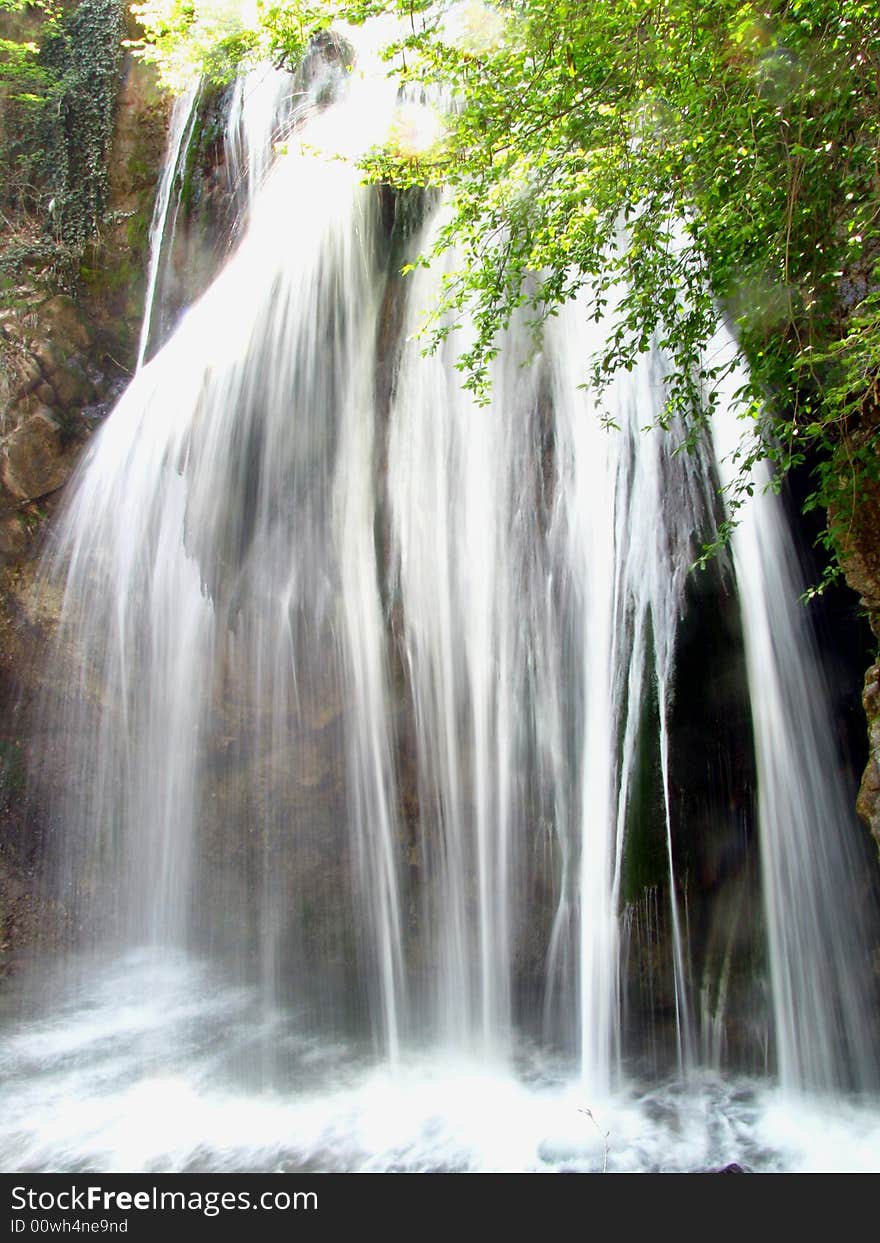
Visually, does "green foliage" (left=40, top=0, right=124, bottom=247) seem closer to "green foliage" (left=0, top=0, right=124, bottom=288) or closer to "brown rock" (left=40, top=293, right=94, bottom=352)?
"green foliage" (left=0, top=0, right=124, bottom=288)

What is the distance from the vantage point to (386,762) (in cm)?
720

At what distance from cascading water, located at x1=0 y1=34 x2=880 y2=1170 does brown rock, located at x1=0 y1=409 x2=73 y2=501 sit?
47 centimetres

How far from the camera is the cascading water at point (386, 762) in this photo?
5965 mm

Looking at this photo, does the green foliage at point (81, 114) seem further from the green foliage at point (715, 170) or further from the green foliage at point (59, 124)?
the green foliage at point (715, 170)

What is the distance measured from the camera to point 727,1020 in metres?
6.16

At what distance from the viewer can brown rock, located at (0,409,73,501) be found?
338 inches

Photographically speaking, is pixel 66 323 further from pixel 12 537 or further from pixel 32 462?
pixel 12 537

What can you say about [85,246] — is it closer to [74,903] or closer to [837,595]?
[74,903]

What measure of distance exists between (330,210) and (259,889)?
6.38m

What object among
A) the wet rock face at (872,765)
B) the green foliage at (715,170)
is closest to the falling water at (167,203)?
the green foliage at (715,170)

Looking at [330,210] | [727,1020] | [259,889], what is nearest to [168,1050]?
[259,889]

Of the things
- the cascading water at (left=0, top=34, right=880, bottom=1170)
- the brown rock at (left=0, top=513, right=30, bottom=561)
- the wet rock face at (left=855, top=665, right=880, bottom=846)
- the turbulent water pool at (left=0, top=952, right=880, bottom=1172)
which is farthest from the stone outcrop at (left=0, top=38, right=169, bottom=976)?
the wet rock face at (left=855, top=665, right=880, bottom=846)

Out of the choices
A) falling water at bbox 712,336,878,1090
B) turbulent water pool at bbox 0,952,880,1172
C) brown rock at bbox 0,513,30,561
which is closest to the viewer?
turbulent water pool at bbox 0,952,880,1172

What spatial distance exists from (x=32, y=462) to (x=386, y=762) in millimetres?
4808
